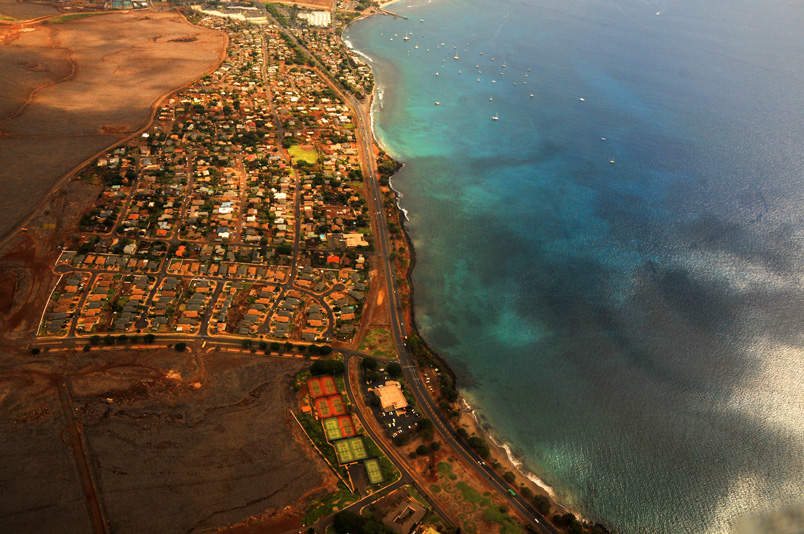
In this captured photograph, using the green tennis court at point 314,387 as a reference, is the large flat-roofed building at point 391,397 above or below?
above

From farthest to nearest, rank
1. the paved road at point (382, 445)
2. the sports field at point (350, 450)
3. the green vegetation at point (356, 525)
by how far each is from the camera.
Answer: the sports field at point (350, 450) < the paved road at point (382, 445) < the green vegetation at point (356, 525)

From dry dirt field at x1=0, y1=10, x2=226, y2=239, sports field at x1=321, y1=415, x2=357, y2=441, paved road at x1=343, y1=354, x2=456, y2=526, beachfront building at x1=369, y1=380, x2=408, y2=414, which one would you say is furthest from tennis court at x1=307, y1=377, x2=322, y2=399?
dry dirt field at x1=0, y1=10, x2=226, y2=239

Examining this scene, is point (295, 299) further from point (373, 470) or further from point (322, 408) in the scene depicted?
point (373, 470)

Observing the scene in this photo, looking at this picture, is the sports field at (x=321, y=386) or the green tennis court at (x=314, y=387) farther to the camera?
the sports field at (x=321, y=386)

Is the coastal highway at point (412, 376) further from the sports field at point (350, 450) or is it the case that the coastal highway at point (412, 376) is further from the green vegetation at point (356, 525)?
the green vegetation at point (356, 525)

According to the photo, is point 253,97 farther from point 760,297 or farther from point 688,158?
point 760,297

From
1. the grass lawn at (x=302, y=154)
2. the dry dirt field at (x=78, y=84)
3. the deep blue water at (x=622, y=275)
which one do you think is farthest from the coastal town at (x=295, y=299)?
the deep blue water at (x=622, y=275)

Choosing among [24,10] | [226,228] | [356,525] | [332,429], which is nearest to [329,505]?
[356,525]

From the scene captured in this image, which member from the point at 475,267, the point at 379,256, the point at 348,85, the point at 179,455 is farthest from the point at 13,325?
the point at 348,85

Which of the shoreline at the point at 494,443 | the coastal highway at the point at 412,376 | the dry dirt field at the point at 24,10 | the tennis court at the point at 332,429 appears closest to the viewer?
the coastal highway at the point at 412,376
